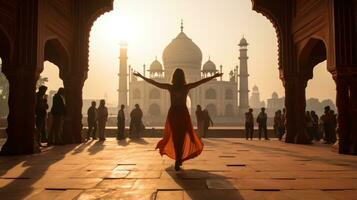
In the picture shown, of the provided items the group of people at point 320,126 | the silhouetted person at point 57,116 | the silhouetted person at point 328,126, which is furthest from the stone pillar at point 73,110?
the silhouetted person at point 328,126

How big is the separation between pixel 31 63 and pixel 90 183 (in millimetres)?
4664

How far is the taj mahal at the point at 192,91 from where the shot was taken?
57.8 metres

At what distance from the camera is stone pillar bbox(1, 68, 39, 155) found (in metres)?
7.75

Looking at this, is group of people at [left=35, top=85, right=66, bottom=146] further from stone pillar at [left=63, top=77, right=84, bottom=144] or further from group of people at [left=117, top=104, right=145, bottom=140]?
group of people at [left=117, top=104, right=145, bottom=140]

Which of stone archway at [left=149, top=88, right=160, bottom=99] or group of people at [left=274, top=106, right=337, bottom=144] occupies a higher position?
stone archway at [left=149, top=88, right=160, bottom=99]

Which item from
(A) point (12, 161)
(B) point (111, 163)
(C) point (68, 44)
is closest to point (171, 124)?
(B) point (111, 163)

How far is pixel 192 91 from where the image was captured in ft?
191

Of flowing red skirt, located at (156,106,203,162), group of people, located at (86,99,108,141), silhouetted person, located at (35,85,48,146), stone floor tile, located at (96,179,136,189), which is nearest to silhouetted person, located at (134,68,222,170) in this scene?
flowing red skirt, located at (156,106,203,162)

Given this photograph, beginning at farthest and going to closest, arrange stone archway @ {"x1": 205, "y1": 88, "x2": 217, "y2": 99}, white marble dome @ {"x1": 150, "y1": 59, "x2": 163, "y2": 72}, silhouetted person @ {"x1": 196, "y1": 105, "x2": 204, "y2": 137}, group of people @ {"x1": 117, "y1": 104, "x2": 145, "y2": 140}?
white marble dome @ {"x1": 150, "y1": 59, "x2": 163, "y2": 72} < stone archway @ {"x1": 205, "y1": 88, "x2": 217, "y2": 99} < silhouetted person @ {"x1": 196, "y1": 105, "x2": 204, "y2": 137} < group of people @ {"x1": 117, "y1": 104, "x2": 145, "y2": 140}

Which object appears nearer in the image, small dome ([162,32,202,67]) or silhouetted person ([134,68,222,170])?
silhouetted person ([134,68,222,170])

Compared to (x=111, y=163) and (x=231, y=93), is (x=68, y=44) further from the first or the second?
(x=231, y=93)

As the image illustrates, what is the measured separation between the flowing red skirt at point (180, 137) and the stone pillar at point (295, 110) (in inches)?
241

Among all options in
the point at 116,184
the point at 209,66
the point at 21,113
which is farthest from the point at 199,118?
the point at 209,66

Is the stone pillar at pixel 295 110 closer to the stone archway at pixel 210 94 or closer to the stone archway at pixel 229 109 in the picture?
the stone archway at pixel 210 94
